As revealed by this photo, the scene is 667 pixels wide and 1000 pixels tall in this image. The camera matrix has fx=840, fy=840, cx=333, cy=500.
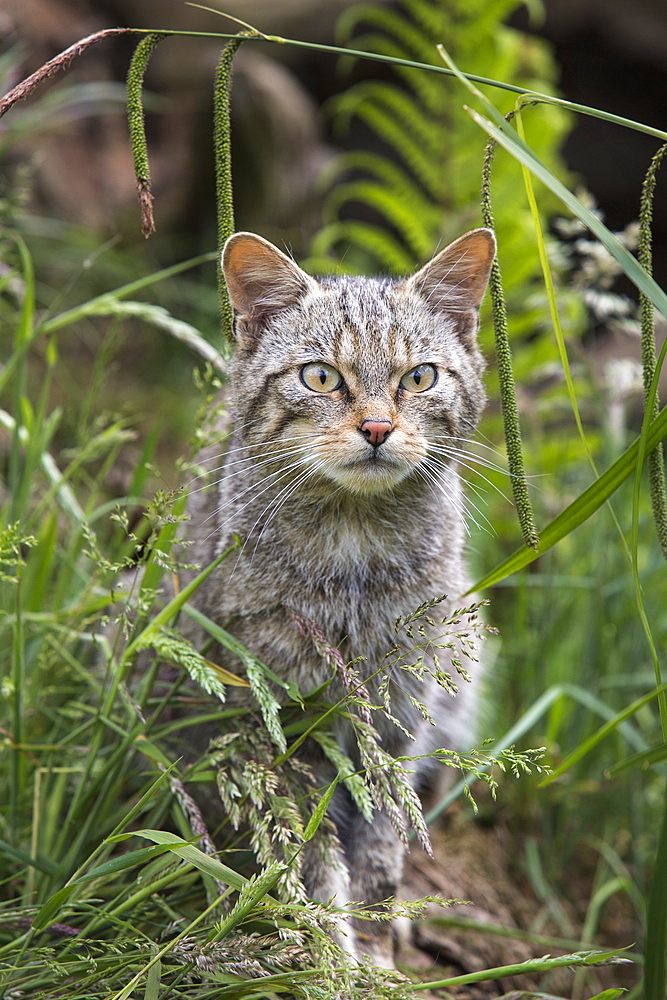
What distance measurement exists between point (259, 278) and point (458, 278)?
48 cm

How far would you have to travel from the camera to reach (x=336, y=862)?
1.60m

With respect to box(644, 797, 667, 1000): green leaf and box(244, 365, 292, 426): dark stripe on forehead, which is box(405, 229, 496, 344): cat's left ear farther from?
box(644, 797, 667, 1000): green leaf

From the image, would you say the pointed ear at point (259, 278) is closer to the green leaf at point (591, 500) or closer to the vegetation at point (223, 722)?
the vegetation at point (223, 722)

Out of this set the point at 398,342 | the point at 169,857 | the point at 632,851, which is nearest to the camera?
the point at 169,857

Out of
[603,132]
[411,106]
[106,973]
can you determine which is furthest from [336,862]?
[603,132]

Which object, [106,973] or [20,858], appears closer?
[106,973]

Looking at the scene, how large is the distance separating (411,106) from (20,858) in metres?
4.24

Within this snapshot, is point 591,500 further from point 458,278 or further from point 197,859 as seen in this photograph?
point 197,859

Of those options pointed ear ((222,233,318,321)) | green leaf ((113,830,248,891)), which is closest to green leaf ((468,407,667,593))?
green leaf ((113,830,248,891))

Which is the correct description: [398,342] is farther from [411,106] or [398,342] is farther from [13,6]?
[13,6]

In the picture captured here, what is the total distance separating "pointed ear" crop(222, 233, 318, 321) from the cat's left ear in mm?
271

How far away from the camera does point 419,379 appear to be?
192 centimetres

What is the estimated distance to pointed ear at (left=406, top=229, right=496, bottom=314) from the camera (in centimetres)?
191

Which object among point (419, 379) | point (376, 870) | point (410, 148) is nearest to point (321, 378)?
point (419, 379)
